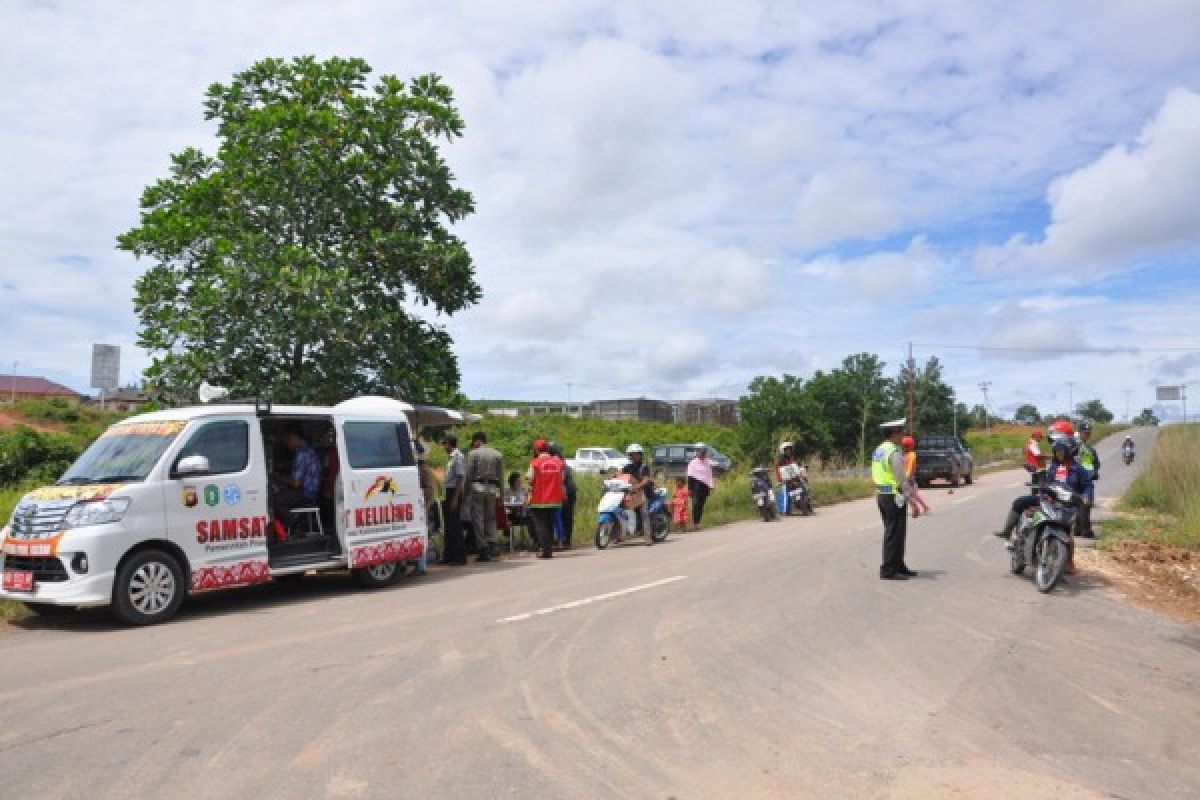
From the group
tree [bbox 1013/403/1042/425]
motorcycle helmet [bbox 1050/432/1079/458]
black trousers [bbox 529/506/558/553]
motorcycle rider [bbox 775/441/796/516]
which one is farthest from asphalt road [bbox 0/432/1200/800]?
tree [bbox 1013/403/1042/425]

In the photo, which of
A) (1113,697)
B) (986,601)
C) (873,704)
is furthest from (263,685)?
(986,601)

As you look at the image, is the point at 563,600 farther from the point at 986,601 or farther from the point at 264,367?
the point at 264,367

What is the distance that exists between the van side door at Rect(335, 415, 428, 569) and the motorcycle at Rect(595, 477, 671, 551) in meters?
4.56

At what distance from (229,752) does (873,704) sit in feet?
12.4

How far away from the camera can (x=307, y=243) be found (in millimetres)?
14578

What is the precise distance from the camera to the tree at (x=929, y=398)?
6300 centimetres

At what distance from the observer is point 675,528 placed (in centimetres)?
1942

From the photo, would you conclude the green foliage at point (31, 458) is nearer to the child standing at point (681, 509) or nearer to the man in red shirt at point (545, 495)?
the man in red shirt at point (545, 495)

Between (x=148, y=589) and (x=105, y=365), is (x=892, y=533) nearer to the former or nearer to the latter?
(x=148, y=589)

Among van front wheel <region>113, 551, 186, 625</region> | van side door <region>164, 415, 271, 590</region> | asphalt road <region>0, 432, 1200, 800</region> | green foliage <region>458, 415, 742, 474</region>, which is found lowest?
asphalt road <region>0, 432, 1200, 800</region>

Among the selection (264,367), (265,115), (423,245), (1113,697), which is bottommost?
(1113,697)

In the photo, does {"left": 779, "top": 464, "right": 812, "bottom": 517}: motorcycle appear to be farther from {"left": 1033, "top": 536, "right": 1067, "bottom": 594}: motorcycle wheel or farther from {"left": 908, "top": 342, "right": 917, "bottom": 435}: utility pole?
{"left": 908, "top": 342, "right": 917, "bottom": 435}: utility pole

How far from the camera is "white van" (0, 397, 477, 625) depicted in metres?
8.50

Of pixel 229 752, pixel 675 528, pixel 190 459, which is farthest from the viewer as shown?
pixel 675 528
